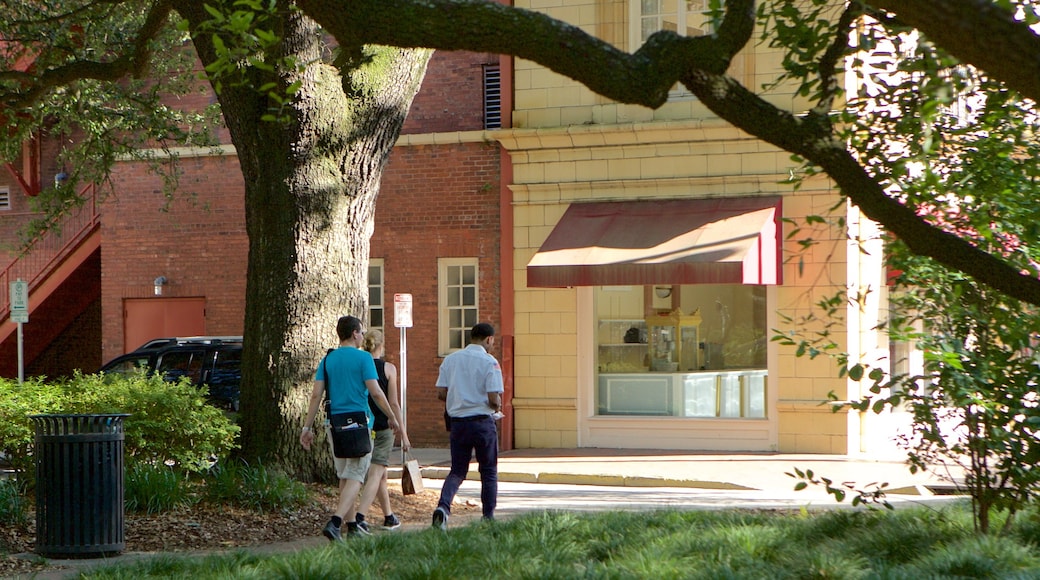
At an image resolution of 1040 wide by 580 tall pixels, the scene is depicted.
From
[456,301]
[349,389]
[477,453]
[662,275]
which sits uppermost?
[662,275]

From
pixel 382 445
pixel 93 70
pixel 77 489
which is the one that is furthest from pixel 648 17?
pixel 77 489

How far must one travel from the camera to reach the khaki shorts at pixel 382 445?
1042 cm

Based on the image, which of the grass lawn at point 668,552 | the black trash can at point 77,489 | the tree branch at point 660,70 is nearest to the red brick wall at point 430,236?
the grass lawn at point 668,552

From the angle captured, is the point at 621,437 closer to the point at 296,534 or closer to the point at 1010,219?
the point at 296,534

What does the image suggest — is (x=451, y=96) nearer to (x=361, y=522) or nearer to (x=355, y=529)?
(x=361, y=522)

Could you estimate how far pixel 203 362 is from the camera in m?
17.4

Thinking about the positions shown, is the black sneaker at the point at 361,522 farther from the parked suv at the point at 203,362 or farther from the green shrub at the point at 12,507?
the parked suv at the point at 203,362

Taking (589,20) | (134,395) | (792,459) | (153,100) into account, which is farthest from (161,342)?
(792,459)

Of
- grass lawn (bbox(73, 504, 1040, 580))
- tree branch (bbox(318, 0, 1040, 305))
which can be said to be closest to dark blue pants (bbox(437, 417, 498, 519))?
grass lawn (bbox(73, 504, 1040, 580))

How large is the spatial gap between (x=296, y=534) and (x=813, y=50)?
559 centimetres

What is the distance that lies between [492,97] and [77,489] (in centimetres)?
1248

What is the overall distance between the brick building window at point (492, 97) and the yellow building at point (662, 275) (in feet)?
2.82

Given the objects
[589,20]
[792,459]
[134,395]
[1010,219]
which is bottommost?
[792,459]

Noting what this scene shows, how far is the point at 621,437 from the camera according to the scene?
19156 millimetres
